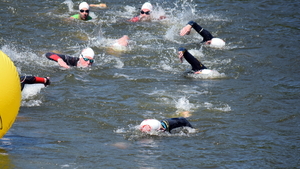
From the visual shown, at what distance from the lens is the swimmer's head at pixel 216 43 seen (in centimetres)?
1645

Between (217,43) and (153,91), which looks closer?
(153,91)

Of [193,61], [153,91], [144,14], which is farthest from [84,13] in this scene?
[153,91]

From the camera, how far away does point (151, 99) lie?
37.2 ft

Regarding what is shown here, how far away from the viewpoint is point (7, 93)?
5.91m


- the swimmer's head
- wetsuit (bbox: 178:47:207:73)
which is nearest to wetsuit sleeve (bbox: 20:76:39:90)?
wetsuit (bbox: 178:47:207:73)

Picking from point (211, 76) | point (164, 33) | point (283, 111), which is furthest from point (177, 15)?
point (283, 111)

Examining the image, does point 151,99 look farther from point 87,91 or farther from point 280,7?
point 280,7

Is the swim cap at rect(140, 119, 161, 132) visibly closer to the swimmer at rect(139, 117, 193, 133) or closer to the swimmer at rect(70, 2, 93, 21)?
the swimmer at rect(139, 117, 193, 133)

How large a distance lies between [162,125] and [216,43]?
831cm

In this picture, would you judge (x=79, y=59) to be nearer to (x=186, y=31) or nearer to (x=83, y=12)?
(x=186, y=31)

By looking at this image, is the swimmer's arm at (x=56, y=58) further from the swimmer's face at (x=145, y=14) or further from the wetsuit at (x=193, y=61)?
the swimmer's face at (x=145, y=14)

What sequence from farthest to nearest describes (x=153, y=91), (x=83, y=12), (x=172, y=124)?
(x=83, y=12), (x=153, y=91), (x=172, y=124)

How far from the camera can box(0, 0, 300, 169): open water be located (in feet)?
25.2

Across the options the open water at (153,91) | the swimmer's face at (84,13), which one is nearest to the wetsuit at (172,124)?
the open water at (153,91)
